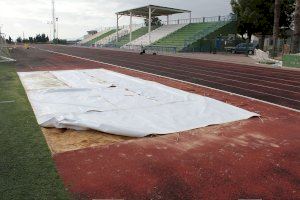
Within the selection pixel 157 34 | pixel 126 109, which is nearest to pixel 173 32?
pixel 157 34

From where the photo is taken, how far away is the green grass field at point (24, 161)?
4121 millimetres

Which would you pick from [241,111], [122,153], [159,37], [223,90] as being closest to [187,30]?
[159,37]

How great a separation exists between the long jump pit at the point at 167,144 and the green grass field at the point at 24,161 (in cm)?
19

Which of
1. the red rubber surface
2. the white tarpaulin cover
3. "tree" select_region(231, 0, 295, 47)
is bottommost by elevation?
the red rubber surface

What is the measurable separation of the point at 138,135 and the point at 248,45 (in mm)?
37891

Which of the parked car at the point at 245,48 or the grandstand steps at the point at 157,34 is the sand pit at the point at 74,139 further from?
the grandstand steps at the point at 157,34

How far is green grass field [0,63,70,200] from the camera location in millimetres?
4121

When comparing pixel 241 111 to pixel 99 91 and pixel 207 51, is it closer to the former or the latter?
pixel 99 91

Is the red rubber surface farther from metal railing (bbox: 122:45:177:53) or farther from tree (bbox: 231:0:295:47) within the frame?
tree (bbox: 231:0:295:47)

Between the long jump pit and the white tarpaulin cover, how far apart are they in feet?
0.08

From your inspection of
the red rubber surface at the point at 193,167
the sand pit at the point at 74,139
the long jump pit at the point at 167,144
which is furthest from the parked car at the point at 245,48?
the sand pit at the point at 74,139

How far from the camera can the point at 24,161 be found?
5.06 m

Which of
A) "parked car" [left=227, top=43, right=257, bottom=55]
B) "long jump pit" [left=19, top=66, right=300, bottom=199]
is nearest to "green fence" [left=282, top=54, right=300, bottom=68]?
"long jump pit" [left=19, top=66, right=300, bottom=199]

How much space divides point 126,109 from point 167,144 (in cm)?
A: 254
